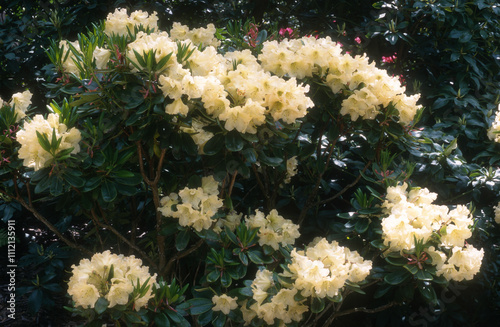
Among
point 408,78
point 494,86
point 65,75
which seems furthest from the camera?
point 408,78

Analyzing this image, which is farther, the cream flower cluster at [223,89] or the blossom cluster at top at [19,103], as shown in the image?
the blossom cluster at top at [19,103]

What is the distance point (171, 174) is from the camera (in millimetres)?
2230

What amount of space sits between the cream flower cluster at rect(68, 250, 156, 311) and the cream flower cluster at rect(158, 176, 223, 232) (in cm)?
27

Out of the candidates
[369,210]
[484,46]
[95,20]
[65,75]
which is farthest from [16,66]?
[484,46]

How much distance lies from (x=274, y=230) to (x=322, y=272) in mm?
489

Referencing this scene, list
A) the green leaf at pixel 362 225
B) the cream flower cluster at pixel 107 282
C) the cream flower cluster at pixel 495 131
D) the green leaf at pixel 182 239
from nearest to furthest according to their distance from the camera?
the cream flower cluster at pixel 107 282 < the green leaf at pixel 182 239 < the green leaf at pixel 362 225 < the cream flower cluster at pixel 495 131

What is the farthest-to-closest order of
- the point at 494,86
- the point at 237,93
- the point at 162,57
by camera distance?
1. the point at 494,86
2. the point at 237,93
3. the point at 162,57

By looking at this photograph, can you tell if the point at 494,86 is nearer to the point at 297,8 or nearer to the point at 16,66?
the point at 297,8

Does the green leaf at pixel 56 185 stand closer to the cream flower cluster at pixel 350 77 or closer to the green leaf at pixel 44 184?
the green leaf at pixel 44 184

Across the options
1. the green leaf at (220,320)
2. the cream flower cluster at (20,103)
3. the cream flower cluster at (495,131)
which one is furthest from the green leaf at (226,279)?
the cream flower cluster at (495,131)

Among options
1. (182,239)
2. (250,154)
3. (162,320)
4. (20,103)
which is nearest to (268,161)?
(250,154)

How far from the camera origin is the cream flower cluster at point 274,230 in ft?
6.50

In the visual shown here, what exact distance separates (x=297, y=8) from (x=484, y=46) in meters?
1.27

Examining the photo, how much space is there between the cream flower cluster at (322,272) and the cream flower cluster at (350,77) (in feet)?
1.90
